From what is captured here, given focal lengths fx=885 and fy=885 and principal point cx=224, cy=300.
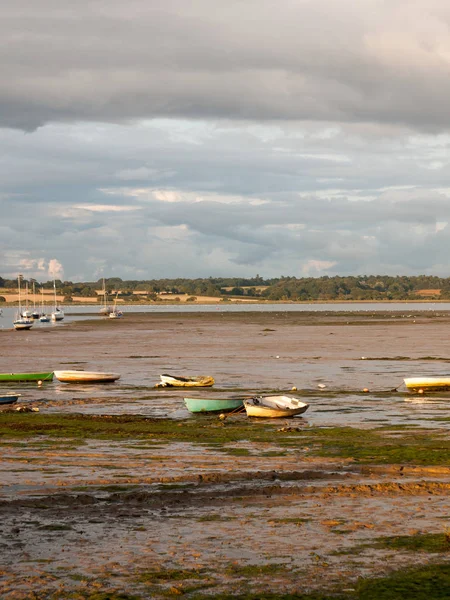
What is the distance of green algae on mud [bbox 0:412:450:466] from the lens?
27.2 metres

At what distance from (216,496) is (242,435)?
10222 mm

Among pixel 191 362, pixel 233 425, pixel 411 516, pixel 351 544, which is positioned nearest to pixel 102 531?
pixel 351 544

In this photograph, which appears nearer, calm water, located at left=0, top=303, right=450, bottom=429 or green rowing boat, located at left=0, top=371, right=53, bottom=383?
calm water, located at left=0, top=303, right=450, bottom=429

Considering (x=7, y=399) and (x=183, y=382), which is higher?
(x=7, y=399)

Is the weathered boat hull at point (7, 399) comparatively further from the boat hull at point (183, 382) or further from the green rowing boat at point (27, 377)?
the green rowing boat at point (27, 377)

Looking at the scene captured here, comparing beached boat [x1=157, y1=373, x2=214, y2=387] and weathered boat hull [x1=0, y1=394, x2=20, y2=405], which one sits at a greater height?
weathered boat hull [x1=0, y1=394, x2=20, y2=405]

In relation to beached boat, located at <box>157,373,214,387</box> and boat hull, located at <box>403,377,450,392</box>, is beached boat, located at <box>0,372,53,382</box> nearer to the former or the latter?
beached boat, located at <box>157,373,214,387</box>

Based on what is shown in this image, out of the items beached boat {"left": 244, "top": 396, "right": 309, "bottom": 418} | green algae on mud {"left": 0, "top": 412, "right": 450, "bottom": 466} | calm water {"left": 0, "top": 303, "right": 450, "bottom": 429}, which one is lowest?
calm water {"left": 0, "top": 303, "right": 450, "bottom": 429}

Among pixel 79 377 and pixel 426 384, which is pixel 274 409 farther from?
pixel 79 377

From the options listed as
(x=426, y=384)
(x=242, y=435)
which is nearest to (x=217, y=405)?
(x=242, y=435)

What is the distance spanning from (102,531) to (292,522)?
4.11 metres

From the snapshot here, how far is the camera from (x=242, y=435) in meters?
31.8

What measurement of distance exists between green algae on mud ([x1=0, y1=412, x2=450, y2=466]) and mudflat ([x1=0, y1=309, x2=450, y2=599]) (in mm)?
74

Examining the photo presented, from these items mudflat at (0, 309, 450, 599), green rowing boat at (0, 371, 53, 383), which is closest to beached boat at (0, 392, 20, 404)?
mudflat at (0, 309, 450, 599)
